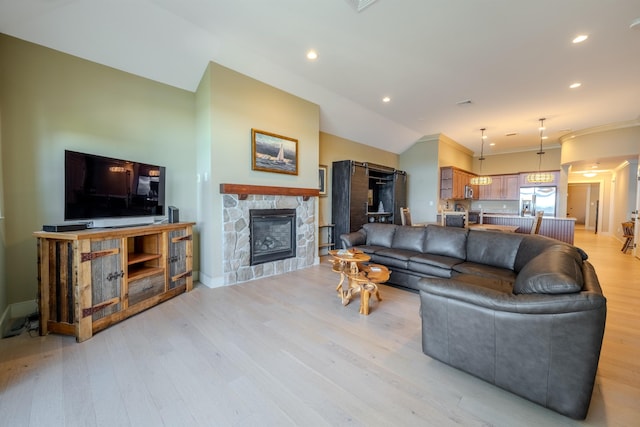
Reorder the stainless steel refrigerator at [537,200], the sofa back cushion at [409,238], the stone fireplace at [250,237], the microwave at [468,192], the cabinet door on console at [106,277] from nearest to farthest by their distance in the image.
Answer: the cabinet door on console at [106,277]
the stone fireplace at [250,237]
the sofa back cushion at [409,238]
the stainless steel refrigerator at [537,200]
the microwave at [468,192]

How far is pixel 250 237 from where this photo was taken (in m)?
3.91

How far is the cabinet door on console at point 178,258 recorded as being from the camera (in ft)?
10.3

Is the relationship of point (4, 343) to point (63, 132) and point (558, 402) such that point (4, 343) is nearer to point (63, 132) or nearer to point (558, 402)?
point (63, 132)

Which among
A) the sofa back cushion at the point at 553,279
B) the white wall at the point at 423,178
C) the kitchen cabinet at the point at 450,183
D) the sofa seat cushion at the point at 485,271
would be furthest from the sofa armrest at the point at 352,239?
the kitchen cabinet at the point at 450,183

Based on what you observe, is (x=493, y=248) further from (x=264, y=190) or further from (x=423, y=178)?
(x=423, y=178)

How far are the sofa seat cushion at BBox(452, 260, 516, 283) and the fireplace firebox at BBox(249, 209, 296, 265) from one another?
104 inches

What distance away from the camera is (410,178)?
7.92 m

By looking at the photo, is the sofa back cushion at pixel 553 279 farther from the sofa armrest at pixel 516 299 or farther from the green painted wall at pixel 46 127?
the green painted wall at pixel 46 127

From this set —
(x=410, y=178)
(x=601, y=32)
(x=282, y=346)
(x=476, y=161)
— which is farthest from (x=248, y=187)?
(x=476, y=161)

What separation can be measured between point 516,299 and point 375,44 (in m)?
3.22

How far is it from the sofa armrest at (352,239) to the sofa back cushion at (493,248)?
1.61 meters

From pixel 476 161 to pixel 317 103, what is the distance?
7858 millimetres

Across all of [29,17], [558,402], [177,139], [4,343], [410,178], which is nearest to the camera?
[558,402]

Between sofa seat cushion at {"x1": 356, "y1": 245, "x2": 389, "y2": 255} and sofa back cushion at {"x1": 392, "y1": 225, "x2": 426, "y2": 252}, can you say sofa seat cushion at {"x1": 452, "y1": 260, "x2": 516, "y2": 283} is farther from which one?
sofa seat cushion at {"x1": 356, "y1": 245, "x2": 389, "y2": 255}
